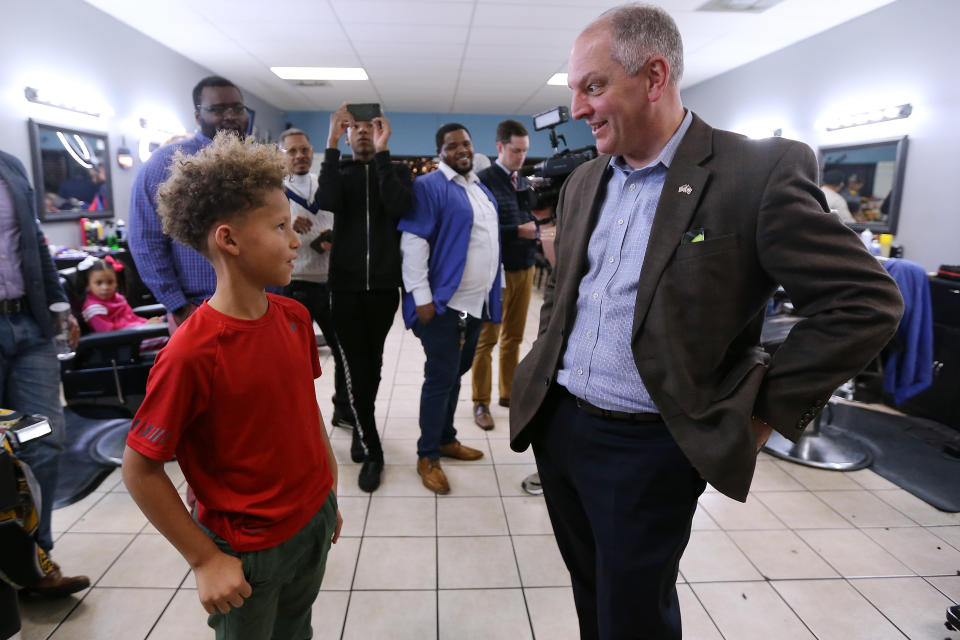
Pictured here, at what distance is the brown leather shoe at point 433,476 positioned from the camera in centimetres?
254

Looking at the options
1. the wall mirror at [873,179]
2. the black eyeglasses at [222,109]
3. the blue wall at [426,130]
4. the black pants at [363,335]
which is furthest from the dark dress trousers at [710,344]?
the blue wall at [426,130]

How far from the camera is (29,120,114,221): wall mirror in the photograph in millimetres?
4185

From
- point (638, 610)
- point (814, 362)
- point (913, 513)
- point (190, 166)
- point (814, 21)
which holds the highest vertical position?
point (814, 21)

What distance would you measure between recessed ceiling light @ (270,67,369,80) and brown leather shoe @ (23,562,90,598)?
6.61 m

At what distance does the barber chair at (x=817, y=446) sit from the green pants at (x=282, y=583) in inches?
102

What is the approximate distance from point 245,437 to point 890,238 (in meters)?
5.12

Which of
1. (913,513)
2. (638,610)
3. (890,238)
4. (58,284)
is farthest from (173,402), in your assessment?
(890,238)

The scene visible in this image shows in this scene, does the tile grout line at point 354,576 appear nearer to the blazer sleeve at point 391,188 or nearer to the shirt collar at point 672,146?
the blazer sleeve at point 391,188

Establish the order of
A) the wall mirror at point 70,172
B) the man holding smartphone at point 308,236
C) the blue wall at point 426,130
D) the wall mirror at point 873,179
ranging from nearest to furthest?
1. the man holding smartphone at point 308,236
2. the wall mirror at point 70,172
3. the wall mirror at point 873,179
4. the blue wall at point 426,130

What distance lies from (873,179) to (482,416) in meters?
4.09

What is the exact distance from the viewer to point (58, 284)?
1.96m

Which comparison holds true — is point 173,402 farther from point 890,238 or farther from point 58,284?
point 890,238

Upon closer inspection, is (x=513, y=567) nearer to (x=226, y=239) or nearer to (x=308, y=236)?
(x=226, y=239)

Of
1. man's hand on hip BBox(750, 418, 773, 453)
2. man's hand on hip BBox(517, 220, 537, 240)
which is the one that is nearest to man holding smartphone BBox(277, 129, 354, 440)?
man's hand on hip BBox(517, 220, 537, 240)
